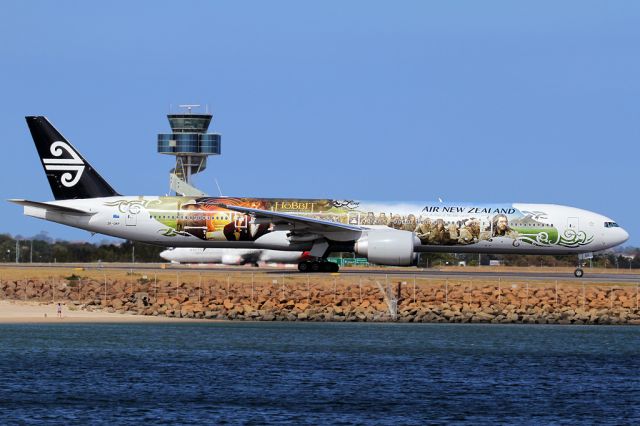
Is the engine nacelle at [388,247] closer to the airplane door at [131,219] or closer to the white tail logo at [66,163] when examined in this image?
the airplane door at [131,219]

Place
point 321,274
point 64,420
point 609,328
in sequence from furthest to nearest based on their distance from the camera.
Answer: point 321,274, point 609,328, point 64,420

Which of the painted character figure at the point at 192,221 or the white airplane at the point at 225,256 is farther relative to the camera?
the white airplane at the point at 225,256

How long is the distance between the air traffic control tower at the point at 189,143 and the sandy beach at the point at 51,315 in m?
57.4

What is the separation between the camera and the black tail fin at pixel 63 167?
2480 inches

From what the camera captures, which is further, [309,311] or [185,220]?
[185,220]

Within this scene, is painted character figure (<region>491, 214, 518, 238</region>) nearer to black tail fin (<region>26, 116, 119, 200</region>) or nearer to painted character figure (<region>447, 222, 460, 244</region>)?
painted character figure (<region>447, 222, 460, 244</region>)

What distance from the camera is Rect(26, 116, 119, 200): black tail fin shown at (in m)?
63.0

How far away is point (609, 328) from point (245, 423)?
2550 cm

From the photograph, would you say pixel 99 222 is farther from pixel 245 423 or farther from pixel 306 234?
pixel 245 423

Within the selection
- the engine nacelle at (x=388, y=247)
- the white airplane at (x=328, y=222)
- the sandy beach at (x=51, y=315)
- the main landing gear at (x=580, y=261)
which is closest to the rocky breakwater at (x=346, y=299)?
the sandy beach at (x=51, y=315)

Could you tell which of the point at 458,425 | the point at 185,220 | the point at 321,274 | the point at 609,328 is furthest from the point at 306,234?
the point at 458,425

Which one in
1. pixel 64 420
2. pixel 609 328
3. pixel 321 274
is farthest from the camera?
pixel 321 274

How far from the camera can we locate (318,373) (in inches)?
1545

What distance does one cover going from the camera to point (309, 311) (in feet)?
175
